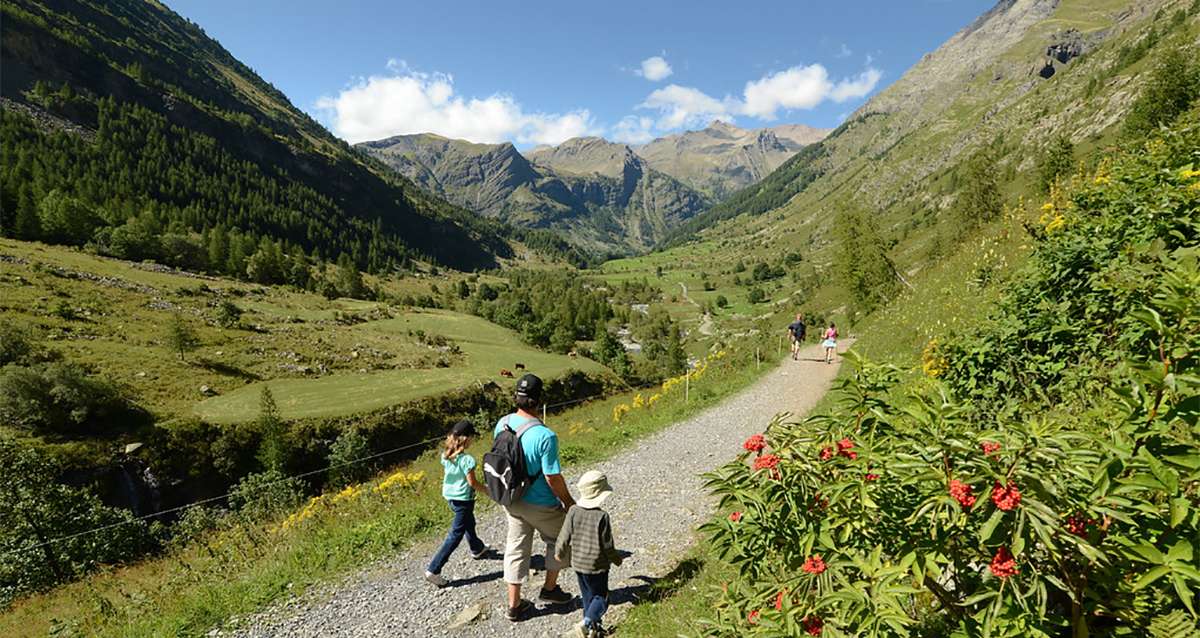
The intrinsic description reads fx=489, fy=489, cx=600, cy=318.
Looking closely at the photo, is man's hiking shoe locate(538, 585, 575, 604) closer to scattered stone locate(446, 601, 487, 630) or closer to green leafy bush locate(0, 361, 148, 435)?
scattered stone locate(446, 601, 487, 630)

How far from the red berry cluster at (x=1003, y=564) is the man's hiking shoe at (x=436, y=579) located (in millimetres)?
8273

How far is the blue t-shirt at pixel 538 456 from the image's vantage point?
6297 mm

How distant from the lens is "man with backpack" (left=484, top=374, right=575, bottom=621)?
20.5ft

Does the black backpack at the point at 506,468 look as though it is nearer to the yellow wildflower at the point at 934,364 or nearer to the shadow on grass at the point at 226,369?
the yellow wildflower at the point at 934,364

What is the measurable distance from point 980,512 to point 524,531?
5790 millimetres

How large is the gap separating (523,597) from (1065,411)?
7890mm

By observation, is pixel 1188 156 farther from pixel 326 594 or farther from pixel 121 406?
pixel 121 406

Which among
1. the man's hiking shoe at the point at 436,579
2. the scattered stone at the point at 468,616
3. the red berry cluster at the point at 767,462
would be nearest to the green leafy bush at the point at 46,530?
the man's hiking shoe at the point at 436,579

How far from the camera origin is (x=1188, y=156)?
266 inches

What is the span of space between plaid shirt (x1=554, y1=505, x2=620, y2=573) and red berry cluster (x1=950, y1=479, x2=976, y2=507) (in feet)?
14.5

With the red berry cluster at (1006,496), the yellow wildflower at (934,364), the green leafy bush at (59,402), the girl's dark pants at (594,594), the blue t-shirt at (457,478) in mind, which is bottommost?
the girl's dark pants at (594,594)

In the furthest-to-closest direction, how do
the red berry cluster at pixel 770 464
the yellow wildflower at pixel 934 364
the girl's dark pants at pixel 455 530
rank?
the yellow wildflower at pixel 934 364 → the girl's dark pants at pixel 455 530 → the red berry cluster at pixel 770 464

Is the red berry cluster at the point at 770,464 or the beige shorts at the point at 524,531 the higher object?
the red berry cluster at the point at 770,464

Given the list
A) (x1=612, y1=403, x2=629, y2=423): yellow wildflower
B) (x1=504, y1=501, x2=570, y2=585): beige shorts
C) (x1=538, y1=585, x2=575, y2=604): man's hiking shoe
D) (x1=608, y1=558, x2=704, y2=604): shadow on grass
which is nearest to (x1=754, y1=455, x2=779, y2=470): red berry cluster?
(x1=504, y1=501, x2=570, y2=585): beige shorts
